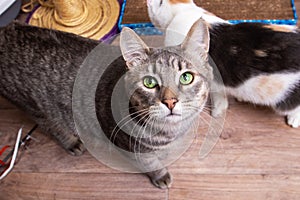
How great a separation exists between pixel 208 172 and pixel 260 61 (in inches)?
19.5

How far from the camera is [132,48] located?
0.93 metres

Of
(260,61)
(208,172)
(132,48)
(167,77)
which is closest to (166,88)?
(167,77)

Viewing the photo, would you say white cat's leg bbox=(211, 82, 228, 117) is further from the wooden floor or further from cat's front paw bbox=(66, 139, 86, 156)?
cat's front paw bbox=(66, 139, 86, 156)

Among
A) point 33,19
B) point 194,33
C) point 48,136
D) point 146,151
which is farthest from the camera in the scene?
point 33,19

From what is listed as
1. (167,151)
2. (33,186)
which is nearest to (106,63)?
(167,151)

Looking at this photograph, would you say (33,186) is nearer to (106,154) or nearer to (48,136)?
(48,136)

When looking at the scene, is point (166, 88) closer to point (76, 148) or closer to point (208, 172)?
point (208, 172)

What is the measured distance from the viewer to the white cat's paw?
1.29 metres

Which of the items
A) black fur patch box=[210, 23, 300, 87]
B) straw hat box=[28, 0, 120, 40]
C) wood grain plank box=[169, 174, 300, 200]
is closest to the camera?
black fur patch box=[210, 23, 300, 87]

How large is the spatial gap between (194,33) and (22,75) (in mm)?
623

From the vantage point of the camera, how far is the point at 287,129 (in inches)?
52.4

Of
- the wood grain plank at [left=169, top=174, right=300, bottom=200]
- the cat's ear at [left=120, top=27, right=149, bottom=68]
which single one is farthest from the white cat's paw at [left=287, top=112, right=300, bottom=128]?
the cat's ear at [left=120, top=27, right=149, bottom=68]

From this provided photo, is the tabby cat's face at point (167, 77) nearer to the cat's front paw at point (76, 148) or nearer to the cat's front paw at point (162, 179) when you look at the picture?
the cat's front paw at point (162, 179)

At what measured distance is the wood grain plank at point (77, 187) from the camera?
1269 mm
